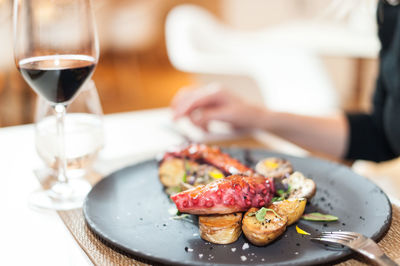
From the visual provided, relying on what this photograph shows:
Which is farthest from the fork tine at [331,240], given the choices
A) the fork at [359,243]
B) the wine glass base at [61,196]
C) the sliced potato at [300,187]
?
the wine glass base at [61,196]

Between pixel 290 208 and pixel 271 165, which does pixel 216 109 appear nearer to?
pixel 271 165

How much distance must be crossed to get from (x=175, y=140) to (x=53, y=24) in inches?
22.8

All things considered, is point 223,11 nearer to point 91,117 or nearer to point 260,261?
point 91,117

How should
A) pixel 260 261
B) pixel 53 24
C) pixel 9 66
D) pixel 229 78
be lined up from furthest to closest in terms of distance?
pixel 9 66 → pixel 229 78 → pixel 53 24 → pixel 260 261

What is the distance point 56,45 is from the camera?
723mm

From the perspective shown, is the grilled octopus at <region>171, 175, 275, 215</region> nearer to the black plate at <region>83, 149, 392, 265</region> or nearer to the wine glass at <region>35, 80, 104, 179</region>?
the black plate at <region>83, 149, 392, 265</region>

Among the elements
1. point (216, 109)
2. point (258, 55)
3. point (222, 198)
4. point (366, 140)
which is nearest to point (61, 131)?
point (222, 198)

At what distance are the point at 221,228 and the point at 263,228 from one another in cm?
5

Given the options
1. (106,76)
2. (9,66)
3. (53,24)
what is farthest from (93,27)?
(106,76)

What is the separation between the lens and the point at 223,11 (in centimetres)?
577

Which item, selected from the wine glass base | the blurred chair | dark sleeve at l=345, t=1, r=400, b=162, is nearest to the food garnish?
the wine glass base

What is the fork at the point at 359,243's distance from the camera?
498 mm

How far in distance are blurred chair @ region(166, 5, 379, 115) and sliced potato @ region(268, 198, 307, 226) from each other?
6.72ft

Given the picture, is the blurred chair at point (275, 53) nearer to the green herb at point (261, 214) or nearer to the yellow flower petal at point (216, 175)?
the yellow flower petal at point (216, 175)
